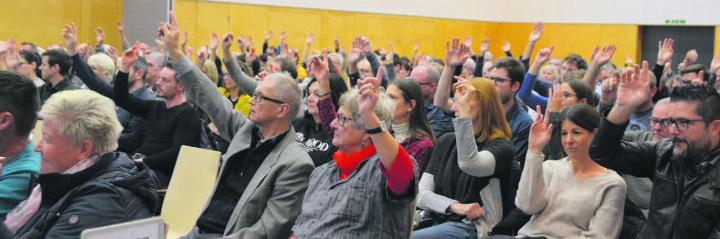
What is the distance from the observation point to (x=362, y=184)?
11.0 ft

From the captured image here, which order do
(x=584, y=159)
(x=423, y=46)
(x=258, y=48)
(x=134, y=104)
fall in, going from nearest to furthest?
(x=584, y=159) < (x=134, y=104) < (x=258, y=48) < (x=423, y=46)

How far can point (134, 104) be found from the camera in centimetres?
588

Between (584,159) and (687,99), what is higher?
(687,99)

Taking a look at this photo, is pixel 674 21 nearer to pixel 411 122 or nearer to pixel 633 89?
pixel 411 122

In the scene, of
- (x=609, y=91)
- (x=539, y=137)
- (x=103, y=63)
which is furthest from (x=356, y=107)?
(x=103, y=63)

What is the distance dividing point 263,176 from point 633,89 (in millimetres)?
1623

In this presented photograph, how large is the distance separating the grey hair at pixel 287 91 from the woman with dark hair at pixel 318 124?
89cm

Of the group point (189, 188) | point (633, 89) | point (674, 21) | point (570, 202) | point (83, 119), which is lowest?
point (189, 188)

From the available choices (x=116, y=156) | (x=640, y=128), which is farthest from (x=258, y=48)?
(x=116, y=156)

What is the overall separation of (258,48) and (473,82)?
12773mm

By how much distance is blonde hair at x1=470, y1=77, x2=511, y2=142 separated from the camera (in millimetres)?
4242

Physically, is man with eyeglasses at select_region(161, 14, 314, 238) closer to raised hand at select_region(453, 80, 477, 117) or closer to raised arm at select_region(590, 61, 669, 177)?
raised hand at select_region(453, 80, 477, 117)

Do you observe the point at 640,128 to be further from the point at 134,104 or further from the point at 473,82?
the point at 134,104

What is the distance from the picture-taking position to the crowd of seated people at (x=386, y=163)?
9.34ft
